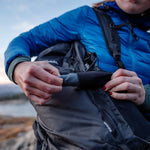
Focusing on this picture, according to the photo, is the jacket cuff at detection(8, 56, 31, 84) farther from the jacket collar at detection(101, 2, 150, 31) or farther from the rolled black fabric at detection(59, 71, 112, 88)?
the jacket collar at detection(101, 2, 150, 31)

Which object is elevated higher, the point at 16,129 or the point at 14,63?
the point at 14,63

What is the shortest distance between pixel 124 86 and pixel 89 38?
0.55 meters

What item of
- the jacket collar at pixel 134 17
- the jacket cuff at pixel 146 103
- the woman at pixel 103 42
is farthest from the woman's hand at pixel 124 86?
the jacket collar at pixel 134 17

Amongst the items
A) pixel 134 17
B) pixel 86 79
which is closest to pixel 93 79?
pixel 86 79

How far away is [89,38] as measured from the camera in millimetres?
1274

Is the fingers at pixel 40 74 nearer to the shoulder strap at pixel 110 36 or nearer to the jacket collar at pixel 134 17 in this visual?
the shoulder strap at pixel 110 36

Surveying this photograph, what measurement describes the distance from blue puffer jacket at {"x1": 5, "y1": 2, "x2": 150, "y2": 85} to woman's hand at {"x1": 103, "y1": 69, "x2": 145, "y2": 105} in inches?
8.6

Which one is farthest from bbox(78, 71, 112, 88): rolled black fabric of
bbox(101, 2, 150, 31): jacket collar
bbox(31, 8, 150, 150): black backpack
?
bbox(101, 2, 150, 31): jacket collar

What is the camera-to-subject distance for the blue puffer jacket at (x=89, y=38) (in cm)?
123

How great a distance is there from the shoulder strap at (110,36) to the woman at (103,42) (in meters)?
0.04

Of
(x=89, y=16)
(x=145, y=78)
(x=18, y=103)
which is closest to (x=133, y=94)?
(x=145, y=78)

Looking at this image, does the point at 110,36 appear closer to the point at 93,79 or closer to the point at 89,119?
the point at 93,79

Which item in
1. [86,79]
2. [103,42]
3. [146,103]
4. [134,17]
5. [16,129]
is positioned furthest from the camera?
[16,129]

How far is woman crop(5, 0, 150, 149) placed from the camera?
992 mm
